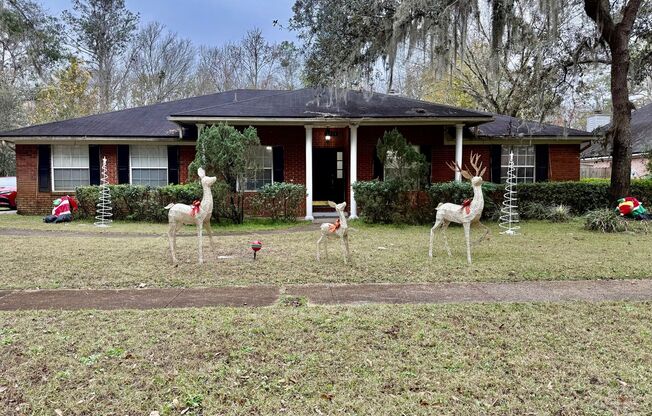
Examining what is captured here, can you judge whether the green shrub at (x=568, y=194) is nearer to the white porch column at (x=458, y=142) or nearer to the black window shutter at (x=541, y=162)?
the white porch column at (x=458, y=142)

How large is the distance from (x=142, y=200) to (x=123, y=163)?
267cm

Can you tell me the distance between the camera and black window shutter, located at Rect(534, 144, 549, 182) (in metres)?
15.1

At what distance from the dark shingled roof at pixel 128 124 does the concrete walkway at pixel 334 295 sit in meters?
10.0

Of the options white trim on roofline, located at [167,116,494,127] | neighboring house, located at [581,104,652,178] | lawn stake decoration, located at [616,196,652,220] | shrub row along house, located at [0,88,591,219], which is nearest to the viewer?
lawn stake decoration, located at [616,196,652,220]

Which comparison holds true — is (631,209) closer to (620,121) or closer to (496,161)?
(620,121)

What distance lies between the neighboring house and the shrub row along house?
312cm

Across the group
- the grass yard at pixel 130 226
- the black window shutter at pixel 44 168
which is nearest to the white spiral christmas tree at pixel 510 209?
the grass yard at pixel 130 226

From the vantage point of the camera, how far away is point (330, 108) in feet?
45.3

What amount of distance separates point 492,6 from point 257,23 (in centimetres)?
2515

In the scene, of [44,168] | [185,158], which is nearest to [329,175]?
[185,158]

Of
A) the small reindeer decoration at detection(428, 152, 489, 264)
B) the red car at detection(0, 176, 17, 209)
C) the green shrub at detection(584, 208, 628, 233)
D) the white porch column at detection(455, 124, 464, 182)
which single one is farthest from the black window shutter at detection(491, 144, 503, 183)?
the red car at detection(0, 176, 17, 209)

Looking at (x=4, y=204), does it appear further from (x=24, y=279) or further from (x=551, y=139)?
(x=551, y=139)

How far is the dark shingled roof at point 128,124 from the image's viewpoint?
13844 millimetres

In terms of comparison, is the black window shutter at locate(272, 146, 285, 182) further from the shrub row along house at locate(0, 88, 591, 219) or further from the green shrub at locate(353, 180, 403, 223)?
the green shrub at locate(353, 180, 403, 223)
